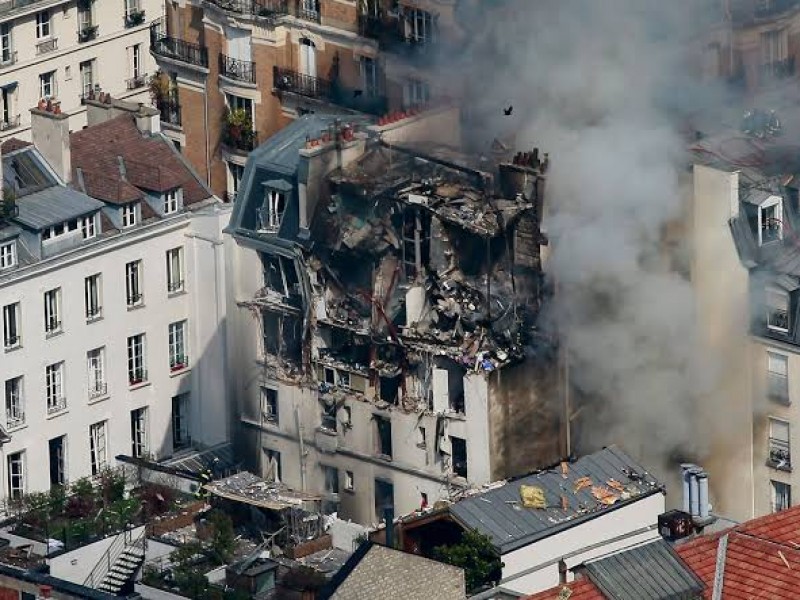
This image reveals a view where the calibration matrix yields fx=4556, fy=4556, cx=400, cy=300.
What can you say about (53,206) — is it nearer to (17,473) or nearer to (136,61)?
(17,473)

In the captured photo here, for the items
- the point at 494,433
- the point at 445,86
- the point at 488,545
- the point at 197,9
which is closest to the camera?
the point at 488,545

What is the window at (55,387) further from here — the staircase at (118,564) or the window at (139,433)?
the staircase at (118,564)

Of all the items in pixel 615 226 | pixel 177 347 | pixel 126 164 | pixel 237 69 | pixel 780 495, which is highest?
pixel 615 226

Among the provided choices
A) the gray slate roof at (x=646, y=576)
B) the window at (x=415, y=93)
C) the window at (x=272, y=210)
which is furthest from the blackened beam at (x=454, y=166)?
the gray slate roof at (x=646, y=576)

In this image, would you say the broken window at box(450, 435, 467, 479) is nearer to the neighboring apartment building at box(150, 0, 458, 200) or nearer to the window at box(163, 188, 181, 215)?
the window at box(163, 188, 181, 215)

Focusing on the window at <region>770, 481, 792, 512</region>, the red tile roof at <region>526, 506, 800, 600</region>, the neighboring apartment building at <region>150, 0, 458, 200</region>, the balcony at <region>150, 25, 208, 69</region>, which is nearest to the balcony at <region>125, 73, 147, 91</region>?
the balcony at <region>150, 25, 208, 69</region>

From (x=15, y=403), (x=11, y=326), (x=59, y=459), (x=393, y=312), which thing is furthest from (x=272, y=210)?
(x=59, y=459)

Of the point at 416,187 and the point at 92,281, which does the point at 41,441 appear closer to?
the point at 92,281

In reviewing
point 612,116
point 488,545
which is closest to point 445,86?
point 612,116
